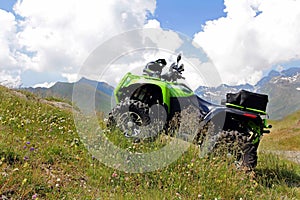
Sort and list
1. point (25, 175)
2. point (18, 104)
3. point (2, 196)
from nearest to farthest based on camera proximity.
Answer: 1. point (2, 196)
2. point (25, 175)
3. point (18, 104)

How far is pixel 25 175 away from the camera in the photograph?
393 centimetres

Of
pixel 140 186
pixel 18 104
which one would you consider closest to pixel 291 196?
pixel 140 186

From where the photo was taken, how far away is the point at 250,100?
6.32m

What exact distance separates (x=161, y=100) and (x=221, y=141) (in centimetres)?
167

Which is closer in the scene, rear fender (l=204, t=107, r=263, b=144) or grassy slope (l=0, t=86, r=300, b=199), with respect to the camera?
grassy slope (l=0, t=86, r=300, b=199)

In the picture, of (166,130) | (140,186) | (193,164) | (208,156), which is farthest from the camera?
(166,130)

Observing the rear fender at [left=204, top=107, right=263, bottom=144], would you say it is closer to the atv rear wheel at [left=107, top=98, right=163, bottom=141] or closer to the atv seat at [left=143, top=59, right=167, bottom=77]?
the atv rear wheel at [left=107, top=98, right=163, bottom=141]

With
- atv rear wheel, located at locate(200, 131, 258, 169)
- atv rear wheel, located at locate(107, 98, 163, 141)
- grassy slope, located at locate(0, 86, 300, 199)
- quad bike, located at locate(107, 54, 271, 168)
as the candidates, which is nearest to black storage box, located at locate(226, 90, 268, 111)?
quad bike, located at locate(107, 54, 271, 168)

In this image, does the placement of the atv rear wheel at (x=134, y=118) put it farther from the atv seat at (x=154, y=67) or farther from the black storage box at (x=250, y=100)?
the black storage box at (x=250, y=100)

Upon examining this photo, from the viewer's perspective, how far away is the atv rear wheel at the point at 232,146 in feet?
19.1

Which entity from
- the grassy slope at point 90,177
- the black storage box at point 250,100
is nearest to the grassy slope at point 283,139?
the black storage box at point 250,100

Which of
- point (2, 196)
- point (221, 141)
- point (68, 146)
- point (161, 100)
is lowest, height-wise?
point (2, 196)

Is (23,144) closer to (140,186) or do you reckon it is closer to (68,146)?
(68,146)

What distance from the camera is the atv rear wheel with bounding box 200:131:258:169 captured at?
5828 millimetres
